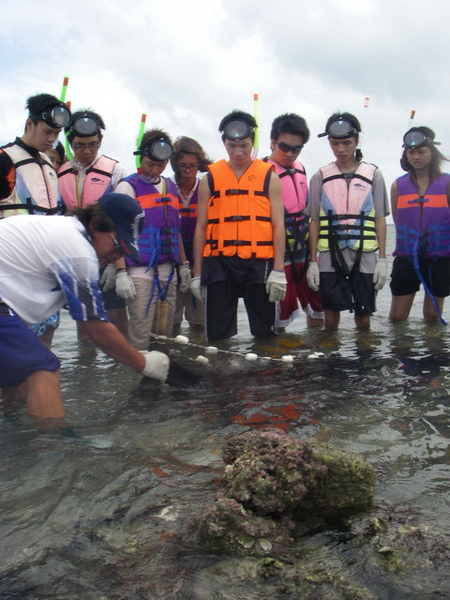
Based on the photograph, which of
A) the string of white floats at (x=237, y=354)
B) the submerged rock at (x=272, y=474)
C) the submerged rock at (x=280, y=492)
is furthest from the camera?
the string of white floats at (x=237, y=354)

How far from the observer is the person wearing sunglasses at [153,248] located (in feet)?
20.3

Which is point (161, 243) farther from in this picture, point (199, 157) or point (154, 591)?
point (154, 591)

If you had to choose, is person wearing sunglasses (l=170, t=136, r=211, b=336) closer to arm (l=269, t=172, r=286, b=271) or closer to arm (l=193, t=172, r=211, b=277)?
arm (l=193, t=172, r=211, b=277)

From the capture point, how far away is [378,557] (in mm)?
2439

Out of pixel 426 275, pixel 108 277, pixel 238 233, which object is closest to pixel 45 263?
pixel 108 277

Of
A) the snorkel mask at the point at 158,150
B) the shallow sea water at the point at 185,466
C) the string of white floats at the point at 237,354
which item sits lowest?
the shallow sea water at the point at 185,466

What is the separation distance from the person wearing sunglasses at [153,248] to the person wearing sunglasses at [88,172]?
253 millimetres

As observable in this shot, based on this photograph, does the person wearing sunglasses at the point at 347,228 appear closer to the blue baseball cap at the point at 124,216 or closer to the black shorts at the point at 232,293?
the black shorts at the point at 232,293

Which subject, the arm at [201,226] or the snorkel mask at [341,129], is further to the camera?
the snorkel mask at [341,129]

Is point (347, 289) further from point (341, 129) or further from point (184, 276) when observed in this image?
point (184, 276)

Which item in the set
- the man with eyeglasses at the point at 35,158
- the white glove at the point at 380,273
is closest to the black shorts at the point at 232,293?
the white glove at the point at 380,273

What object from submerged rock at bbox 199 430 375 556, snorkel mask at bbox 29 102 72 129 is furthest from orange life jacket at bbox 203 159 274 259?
submerged rock at bbox 199 430 375 556

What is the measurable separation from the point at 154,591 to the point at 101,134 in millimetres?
5375

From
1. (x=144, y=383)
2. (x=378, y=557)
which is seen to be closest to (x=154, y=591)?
(x=378, y=557)
